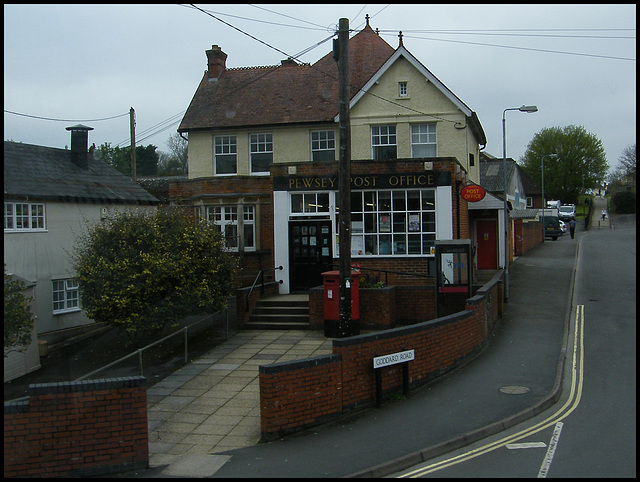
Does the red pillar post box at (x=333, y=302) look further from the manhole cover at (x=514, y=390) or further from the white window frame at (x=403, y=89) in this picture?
the white window frame at (x=403, y=89)

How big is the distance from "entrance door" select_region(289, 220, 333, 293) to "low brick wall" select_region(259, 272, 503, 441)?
6.98 m

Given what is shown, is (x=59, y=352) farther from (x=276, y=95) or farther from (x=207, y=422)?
(x=276, y=95)

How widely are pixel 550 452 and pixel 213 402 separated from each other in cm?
559

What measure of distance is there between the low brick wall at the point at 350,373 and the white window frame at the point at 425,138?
1054 centimetres

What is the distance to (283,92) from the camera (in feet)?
82.0

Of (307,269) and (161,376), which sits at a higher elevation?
(307,269)

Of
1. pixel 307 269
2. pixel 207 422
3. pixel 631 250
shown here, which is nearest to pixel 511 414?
pixel 207 422

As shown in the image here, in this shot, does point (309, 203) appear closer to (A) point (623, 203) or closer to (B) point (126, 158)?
(B) point (126, 158)

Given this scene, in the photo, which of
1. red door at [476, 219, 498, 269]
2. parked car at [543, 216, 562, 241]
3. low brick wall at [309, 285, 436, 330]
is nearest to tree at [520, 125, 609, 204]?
parked car at [543, 216, 562, 241]

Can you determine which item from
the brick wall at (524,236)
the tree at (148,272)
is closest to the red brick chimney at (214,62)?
the tree at (148,272)

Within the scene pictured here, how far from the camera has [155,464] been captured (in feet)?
25.5

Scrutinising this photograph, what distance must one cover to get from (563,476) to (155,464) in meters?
5.08

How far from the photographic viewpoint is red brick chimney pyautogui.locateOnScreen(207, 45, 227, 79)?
2669 centimetres

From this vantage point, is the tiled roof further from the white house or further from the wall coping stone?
the wall coping stone
